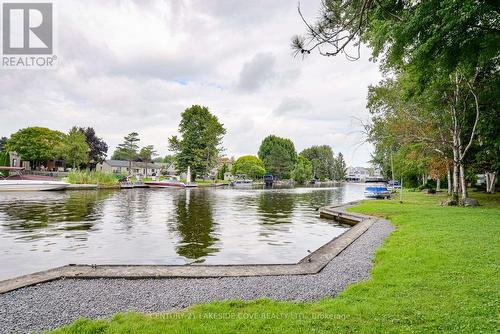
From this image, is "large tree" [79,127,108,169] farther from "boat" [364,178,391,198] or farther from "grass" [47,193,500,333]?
"grass" [47,193,500,333]

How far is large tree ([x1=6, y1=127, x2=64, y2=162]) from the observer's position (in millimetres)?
65938

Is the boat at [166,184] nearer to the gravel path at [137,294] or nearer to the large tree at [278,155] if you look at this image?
the gravel path at [137,294]

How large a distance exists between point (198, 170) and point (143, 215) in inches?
1875

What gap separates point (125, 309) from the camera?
15.5ft

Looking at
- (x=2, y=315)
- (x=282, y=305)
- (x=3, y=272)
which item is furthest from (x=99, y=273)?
(x=282, y=305)

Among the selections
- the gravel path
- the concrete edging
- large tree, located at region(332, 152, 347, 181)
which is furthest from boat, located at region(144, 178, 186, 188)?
large tree, located at region(332, 152, 347, 181)

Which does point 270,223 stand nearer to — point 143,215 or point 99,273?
point 143,215

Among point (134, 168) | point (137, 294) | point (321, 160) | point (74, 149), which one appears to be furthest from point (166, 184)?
point (321, 160)

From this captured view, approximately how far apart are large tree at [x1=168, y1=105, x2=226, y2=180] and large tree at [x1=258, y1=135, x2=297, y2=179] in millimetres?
43434

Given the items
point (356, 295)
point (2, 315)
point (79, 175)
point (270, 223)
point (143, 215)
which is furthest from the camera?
point (79, 175)

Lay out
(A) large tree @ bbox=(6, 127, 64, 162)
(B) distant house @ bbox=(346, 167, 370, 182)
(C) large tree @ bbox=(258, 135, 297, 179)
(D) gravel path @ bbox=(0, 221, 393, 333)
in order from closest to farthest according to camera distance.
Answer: (D) gravel path @ bbox=(0, 221, 393, 333)
(A) large tree @ bbox=(6, 127, 64, 162)
(C) large tree @ bbox=(258, 135, 297, 179)
(B) distant house @ bbox=(346, 167, 370, 182)

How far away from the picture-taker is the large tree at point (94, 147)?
2886 inches

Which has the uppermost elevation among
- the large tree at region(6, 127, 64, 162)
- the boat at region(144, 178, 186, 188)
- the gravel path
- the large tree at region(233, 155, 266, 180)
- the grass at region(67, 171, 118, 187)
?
the large tree at region(6, 127, 64, 162)

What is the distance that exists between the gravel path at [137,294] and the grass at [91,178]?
41.7 meters
